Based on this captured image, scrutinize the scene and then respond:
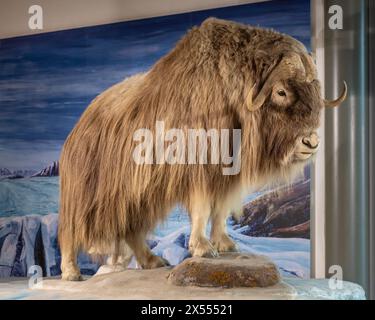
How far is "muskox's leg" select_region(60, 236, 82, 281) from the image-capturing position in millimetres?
2971

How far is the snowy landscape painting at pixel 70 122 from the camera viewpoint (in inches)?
109

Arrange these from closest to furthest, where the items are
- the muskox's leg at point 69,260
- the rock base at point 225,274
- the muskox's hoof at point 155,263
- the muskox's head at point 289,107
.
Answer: the rock base at point 225,274
the muskox's head at point 289,107
the muskox's hoof at point 155,263
the muskox's leg at point 69,260

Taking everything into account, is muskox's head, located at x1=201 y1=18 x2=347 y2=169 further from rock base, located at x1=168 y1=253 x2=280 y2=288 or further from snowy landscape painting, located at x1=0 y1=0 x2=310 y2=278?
rock base, located at x1=168 y1=253 x2=280 y2=288

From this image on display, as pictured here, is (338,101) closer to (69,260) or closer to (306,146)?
(306,146)

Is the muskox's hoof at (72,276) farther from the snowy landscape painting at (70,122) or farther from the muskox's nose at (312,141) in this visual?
the muskox's nose at (312,141)

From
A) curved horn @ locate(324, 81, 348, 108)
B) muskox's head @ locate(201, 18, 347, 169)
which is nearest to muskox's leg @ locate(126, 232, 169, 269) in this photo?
muskox's head @ locate(201, 18, 347, 169)

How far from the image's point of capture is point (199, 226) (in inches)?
106

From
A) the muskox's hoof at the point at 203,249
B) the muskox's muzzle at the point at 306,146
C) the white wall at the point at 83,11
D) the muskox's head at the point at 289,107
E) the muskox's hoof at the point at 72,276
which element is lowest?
the muskox's hoof at the point at 72,276

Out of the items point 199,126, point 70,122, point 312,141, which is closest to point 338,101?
point 312,141

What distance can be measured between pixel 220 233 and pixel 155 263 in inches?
14.9

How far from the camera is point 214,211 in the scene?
275cm

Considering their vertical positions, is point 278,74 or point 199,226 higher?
point 278,74

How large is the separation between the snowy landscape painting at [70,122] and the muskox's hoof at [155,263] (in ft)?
0.11

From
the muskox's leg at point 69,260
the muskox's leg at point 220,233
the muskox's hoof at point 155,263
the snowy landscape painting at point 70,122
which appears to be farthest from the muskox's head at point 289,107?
the muskox's leg at point 69,260
